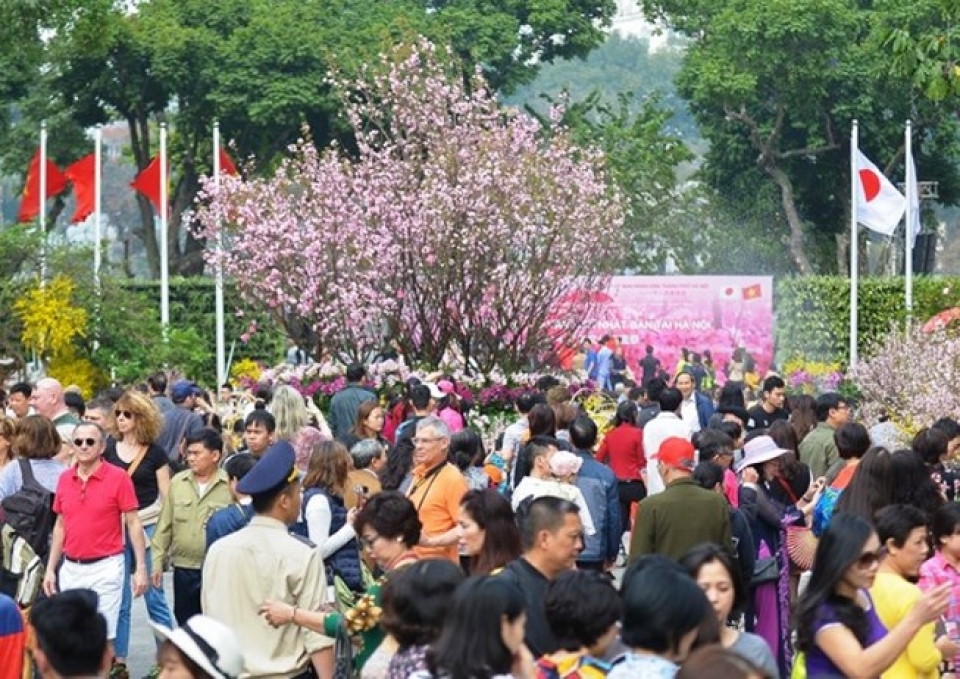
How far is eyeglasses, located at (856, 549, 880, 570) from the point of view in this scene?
26.5ft

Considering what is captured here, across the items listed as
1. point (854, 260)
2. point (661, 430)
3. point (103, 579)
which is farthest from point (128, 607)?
point (854, 260)

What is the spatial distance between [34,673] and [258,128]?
45.9 meters

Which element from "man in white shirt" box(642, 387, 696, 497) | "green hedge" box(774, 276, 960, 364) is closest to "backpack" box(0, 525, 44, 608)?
"man in white shirt" box(642, 387, 696, 497)

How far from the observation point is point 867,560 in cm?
811

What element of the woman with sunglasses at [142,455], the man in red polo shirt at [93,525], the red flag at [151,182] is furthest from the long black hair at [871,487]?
the red flag at [151,182]

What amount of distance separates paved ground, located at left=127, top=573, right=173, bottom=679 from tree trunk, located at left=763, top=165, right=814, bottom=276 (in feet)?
138

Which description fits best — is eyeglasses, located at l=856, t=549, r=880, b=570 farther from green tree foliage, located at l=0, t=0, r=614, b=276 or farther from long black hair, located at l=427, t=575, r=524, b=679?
green tree foliage, located at l=0, t=0, r=614, b=276

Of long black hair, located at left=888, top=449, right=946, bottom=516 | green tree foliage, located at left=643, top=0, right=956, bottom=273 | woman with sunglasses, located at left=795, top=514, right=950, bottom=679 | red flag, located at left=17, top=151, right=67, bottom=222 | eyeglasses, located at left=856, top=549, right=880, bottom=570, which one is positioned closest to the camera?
woman with sunglasses, located at left=795, top=514, right=950, bottom=679

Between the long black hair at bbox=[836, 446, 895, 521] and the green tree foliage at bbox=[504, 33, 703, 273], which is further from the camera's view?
the green tree foliage at bbox=[504, 33, 703, 273]

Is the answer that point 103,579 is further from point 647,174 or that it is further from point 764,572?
point 647,174

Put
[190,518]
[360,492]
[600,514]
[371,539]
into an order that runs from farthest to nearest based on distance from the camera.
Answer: [600,514]
[190,518]
[360,492]
[371,539]

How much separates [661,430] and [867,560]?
29.7ft

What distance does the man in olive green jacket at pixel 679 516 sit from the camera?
1202 centimetres

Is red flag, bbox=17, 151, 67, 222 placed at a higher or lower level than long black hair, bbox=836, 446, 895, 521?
higher
